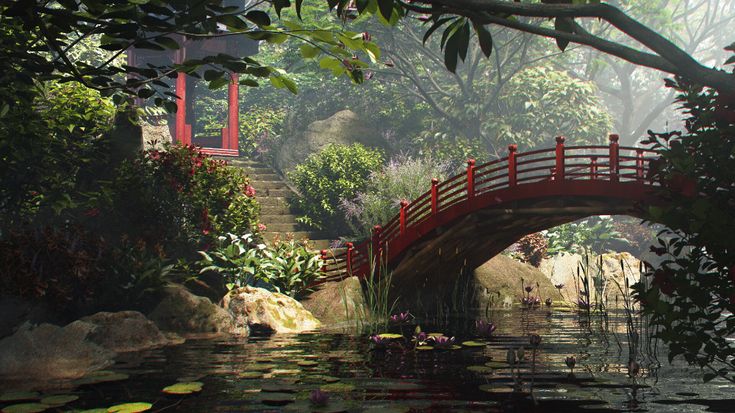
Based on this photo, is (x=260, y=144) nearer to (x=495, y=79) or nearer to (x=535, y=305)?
(x=495, y=79)

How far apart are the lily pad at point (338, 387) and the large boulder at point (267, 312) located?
5.68 m

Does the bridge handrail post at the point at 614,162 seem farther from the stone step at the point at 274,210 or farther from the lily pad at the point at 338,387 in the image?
the stone step at the point at 274,210

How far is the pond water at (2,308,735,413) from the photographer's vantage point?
17.8 ft

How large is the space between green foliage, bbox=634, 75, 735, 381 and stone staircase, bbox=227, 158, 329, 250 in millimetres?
14819

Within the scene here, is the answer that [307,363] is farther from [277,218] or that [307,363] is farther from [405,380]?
[277,218]

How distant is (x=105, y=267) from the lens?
39.8 ft

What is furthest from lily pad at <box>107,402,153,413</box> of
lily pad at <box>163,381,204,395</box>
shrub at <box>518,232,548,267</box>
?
shrub at <box>518,232,548,267</box>

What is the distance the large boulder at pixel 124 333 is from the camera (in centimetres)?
955

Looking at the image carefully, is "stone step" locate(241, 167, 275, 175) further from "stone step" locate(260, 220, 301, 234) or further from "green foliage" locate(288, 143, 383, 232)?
"stone step" locate(260, 220, 301, 234)

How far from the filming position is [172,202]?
1441 centimetres

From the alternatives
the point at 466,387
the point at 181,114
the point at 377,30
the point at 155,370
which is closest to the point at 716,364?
the point at 466,387

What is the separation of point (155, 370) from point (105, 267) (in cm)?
515

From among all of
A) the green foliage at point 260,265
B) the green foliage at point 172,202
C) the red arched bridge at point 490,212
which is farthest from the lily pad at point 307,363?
the green foliage at point 172,202

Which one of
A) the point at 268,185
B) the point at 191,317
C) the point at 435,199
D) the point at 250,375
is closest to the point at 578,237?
the point at 268,185
